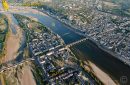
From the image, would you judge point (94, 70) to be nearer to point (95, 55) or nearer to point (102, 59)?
point (102, 59)

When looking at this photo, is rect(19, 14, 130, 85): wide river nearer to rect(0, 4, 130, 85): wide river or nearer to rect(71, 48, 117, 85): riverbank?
rect(0, 4, 130, 85): wide river

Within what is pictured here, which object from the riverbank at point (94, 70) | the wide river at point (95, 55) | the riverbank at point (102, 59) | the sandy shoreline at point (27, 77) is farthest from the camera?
the sandy shoreline at point (27, 77)

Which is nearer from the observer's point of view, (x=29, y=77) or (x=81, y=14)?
(x=29, y=77)

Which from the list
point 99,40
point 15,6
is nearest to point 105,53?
point 99,40

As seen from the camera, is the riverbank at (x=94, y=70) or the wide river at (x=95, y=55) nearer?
the riverbank at (x=94, y=70)

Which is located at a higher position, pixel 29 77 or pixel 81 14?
pixel 81 14

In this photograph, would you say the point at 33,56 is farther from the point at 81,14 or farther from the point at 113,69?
the point at 81,14

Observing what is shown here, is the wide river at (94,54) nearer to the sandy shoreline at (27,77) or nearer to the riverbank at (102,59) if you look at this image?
the riverbank at (102,59)

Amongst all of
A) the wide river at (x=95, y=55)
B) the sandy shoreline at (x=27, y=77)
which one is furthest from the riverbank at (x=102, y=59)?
the sandy shoreline at (x=27, y=77)

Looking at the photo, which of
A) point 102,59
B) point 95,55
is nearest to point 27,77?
point 95,55
